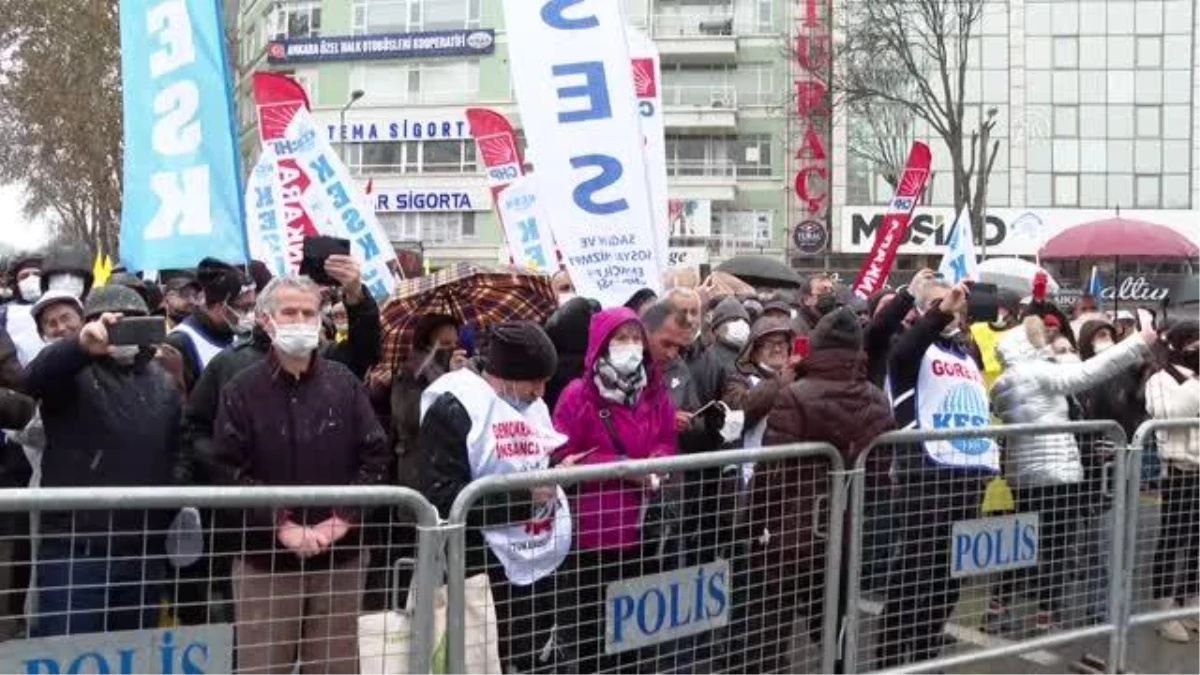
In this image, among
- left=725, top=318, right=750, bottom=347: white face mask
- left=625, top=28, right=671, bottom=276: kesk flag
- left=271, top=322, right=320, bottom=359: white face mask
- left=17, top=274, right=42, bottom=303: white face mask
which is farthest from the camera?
left=625, top=28, right=671, bottom=276: kesk flag

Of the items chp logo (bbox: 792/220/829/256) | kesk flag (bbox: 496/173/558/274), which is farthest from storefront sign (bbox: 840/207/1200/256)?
kesk flag (bbox: 496/173/558/274)

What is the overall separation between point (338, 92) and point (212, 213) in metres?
48.2

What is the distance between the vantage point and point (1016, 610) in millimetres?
Result: 5477

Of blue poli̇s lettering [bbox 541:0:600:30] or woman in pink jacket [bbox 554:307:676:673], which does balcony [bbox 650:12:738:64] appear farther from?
woman in pink jacket [bbox 554:307:676:673]

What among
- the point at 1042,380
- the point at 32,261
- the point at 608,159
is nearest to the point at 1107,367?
the point at 1042,380

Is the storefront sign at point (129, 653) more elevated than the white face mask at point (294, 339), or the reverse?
the white face mask at point (294, 339)

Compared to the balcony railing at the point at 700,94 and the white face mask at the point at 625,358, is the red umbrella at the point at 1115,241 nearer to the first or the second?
the white face mask at the point at 625,358

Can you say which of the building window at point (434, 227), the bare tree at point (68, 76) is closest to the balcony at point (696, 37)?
the building window at point (434, 227)

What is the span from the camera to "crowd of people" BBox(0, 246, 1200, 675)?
3.64 m

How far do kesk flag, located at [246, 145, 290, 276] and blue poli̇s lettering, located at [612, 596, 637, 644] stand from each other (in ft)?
21.1

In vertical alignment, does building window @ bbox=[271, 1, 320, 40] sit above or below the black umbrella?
above

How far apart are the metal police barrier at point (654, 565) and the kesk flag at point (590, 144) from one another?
2003 mm

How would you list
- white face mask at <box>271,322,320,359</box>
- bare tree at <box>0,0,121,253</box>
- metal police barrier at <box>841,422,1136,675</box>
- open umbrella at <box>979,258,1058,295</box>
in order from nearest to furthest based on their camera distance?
white face mask at <box>271,322,320,359</box> → metal police barrier at <box>841,422,1136,675</box> → open umbrella at <box>979,258,1058,295</box> → bare tree at <box>0,0,121,253</box>

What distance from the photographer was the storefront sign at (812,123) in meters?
47.3
